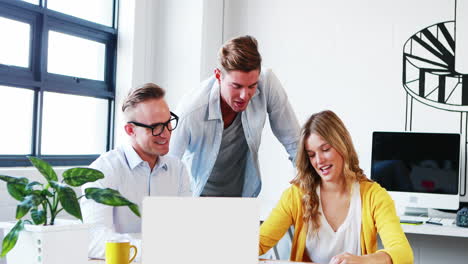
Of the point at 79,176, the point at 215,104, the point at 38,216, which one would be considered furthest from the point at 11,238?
the point at 215,104

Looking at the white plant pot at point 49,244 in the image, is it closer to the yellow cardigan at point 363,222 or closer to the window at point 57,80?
the yellow cardigan at point 363,222

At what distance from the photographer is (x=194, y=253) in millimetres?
913

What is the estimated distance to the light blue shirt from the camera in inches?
104

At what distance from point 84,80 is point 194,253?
9.73 ft

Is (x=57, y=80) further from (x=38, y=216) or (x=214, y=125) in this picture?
(x=38, y=216)

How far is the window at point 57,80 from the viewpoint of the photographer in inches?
124

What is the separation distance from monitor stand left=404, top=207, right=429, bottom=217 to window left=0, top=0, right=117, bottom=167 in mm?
1941

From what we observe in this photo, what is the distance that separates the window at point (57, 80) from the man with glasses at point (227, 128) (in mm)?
1004

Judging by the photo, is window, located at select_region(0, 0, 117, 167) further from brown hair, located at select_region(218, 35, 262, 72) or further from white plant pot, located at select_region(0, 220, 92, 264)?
white plant pot, located at select_region(0, 220, 92, 264)

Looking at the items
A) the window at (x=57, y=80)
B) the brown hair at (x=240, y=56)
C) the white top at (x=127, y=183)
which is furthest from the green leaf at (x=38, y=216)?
the window at (x=57, y=80)

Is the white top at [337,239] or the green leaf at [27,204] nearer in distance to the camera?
the green leaf at [27,204]

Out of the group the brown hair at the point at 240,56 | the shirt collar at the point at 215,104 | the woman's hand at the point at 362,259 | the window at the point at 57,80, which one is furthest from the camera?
the window at the point at 57,80

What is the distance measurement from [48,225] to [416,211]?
2951 millimetres

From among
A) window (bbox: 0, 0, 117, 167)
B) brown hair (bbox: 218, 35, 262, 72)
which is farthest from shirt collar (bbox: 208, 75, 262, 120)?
window (bbox: 0, 0, 117, 167)
